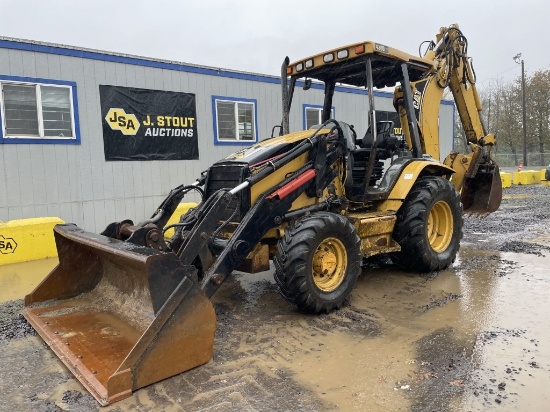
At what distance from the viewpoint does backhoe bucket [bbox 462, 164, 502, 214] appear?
7117 mm

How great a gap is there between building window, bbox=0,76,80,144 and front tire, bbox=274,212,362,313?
19.4 ft

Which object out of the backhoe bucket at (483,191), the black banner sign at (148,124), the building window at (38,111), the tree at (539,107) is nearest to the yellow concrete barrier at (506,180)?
the backhoe bucket at (483,191)

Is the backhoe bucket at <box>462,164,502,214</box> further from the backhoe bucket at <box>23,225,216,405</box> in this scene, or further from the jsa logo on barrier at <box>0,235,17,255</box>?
the jsa logo on barrier at <box>0,235,17,255</box>

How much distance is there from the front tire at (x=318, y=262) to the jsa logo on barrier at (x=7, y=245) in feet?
16.9

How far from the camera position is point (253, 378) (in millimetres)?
3209

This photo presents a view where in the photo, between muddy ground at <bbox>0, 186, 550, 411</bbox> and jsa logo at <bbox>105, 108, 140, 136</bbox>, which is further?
jsa logo at <bbox>105, 108, 140, 136</bbox>

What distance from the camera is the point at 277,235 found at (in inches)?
182

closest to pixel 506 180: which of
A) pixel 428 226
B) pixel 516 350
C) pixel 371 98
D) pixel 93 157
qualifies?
pixel 428 226

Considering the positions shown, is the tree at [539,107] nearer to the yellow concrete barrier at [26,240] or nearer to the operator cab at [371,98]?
the operator cab at [371,98]

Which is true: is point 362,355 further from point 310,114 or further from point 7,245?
point 310,114

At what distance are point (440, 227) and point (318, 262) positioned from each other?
2506 millimetres

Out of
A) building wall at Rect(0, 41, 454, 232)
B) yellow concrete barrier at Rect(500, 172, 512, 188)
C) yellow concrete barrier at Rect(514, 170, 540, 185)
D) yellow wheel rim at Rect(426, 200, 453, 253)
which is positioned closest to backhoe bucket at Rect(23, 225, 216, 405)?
yellow wheel rim at Rect(426, 200, 453, 253)

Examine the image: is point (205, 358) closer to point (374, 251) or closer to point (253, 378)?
point (253, 378)

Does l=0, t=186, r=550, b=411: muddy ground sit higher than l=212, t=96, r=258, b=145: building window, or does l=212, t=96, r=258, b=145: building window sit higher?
l=212, t=96, r=258, b=145: building window
